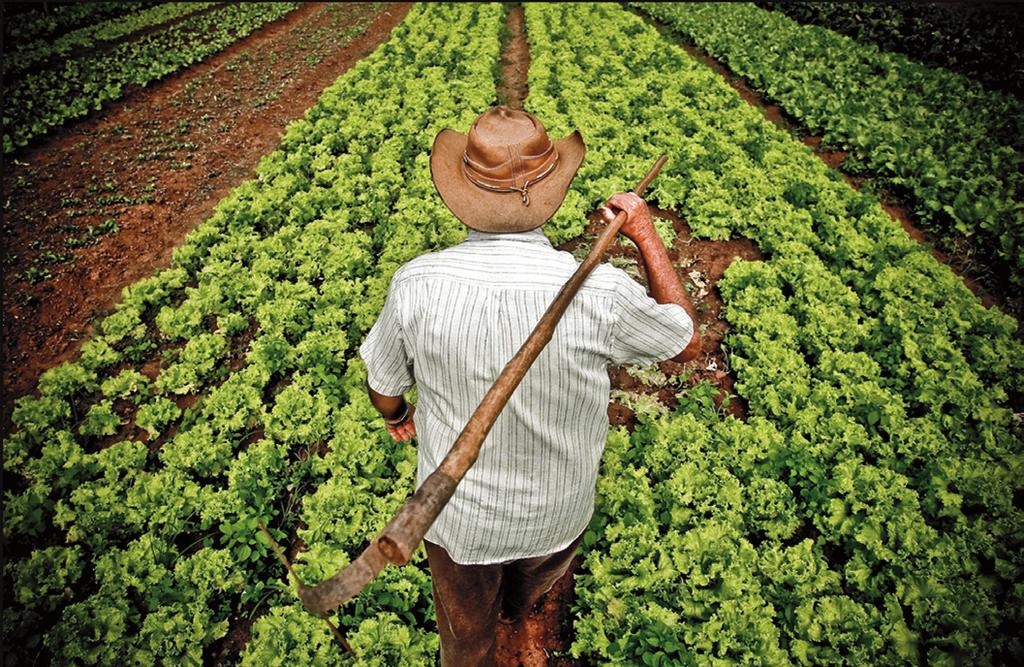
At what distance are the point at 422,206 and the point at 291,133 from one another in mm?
3708

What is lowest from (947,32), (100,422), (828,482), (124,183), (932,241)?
(100,422)

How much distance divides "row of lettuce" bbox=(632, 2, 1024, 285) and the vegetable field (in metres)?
0.07

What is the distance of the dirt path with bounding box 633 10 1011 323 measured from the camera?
6.52 meters

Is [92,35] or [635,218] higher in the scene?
[635,218]

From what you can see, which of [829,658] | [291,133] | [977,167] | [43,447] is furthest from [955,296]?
[291,133]

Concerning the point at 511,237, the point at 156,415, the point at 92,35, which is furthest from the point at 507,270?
the point at 92,35

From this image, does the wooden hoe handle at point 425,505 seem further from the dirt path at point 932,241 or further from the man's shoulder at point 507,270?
the dirt path at point 932,241

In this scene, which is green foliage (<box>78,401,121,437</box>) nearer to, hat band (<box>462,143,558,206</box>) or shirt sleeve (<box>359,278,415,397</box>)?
shirt sleeve (<box>359,278,415,397</box>)

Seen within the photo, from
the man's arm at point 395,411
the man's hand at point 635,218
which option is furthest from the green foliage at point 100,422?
the man's hand at point 635,218

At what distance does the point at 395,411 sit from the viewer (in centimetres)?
277

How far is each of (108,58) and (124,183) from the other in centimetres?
841

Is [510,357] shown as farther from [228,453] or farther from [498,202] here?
[228,453]

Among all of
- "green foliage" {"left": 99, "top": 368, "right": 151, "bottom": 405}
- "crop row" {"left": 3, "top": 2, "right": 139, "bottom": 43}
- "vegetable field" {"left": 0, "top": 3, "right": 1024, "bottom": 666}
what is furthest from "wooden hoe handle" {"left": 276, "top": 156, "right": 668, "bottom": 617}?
"crop row" {"left": 3, "top": 2, "right": 139, "bottom": 43}

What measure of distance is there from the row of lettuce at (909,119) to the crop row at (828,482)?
5.64 ft
